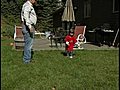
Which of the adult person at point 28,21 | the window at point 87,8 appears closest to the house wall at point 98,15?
the window at point 87,8

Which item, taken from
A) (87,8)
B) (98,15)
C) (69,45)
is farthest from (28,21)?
(87,8)

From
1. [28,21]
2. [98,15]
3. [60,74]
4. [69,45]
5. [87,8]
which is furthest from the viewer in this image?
[87,8]

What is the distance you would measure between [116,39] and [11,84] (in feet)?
32.1

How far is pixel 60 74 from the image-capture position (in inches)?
281

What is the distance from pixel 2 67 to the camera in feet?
26.6

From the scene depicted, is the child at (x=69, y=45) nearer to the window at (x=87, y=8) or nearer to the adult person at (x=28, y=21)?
the adult person at (x=28, y=21)

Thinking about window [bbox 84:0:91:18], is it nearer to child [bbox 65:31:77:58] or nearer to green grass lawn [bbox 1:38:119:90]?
child [bbox 65:31:77:58]

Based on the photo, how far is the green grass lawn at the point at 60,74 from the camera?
5980mm

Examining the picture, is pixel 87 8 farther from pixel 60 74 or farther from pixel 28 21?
pixel 60 74

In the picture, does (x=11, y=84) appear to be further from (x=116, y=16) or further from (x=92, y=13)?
(x=92, y=13)

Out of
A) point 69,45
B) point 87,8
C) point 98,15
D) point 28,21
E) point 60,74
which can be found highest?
point 87,8

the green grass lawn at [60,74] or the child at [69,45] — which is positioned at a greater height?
the child at [69,45]

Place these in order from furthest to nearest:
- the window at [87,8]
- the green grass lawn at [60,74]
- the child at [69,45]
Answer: the window at [87,8] → the child at [69,45] → the green grass lawn at [60,74]

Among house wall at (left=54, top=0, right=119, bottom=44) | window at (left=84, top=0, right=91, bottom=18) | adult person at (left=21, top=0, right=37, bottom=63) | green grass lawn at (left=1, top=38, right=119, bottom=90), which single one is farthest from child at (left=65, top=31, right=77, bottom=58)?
window at (left=84, top=0, right=91, bottom=18)
